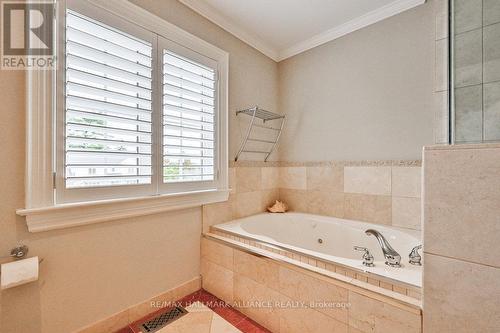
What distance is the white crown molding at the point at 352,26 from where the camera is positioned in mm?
1809

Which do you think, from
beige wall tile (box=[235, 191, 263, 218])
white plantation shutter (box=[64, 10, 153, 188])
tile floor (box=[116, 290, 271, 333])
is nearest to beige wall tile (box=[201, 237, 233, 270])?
tile floor (box=[116, 290, 271, 333])

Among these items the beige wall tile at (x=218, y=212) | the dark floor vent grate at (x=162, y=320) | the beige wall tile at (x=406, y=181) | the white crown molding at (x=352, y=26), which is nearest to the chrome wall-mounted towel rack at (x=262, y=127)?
the beige wall tile at (x=218, y=212)

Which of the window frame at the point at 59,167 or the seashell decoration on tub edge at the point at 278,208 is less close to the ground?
the window frame at the point at 59,167

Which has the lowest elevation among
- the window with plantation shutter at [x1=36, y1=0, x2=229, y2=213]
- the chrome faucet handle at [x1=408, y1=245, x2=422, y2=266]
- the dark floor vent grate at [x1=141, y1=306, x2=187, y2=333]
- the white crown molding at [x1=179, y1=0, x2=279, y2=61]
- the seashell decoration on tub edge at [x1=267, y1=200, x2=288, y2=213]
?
the dark floor vent grate at [x1=141, y1=306, x2=187, y2=333]

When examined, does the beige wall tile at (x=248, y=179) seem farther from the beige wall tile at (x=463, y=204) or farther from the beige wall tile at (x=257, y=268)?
the beige wall tile at (x=463, y=204)

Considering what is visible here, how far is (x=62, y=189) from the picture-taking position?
1188 millimetres

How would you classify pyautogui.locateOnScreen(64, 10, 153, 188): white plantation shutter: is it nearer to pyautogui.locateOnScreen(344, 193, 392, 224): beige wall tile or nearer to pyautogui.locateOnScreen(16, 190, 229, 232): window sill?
pyautogui.locateOnScreen(16, 190, 229, 232): window sill

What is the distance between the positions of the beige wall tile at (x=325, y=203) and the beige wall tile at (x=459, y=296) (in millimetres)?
1278

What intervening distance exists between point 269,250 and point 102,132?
128 centimetres

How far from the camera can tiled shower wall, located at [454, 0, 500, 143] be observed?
3.48 feet

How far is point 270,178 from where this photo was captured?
8.43 ft

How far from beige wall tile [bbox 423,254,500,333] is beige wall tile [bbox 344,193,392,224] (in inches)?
42.5

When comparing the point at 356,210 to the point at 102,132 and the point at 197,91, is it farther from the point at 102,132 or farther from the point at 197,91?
the point at 102,132

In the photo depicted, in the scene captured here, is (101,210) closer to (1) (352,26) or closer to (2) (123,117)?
(2) (123,117)
